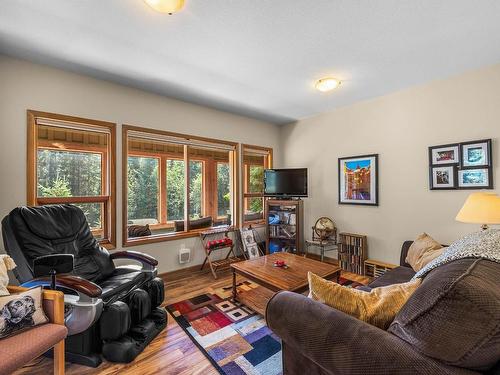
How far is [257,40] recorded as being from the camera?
2189 millimetres

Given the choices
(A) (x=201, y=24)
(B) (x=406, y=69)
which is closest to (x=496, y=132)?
(B) (x=406, y=69)

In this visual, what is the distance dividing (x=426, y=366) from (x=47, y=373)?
7.60 ft

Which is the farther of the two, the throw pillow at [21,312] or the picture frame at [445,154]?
the picture frame at [445,154]

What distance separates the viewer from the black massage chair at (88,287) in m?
1.70

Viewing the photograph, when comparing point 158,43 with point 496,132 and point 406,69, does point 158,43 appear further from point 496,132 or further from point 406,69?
point 496,132

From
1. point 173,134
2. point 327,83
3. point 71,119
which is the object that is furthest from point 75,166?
point 327,83

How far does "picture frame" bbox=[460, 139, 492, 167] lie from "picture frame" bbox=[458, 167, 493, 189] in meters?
0.07

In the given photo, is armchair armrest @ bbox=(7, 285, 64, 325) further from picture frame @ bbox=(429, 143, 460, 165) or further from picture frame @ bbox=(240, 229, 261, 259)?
picture frame @ bbox=(429, 143, 460, 165)

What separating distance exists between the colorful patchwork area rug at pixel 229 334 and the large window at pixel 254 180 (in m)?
1.97

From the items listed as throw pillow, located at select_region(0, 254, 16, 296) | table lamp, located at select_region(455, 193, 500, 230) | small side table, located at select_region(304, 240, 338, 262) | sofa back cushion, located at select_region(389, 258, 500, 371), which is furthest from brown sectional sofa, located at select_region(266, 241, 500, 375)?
small side table, located at select_region(304, 240, 338, 262)

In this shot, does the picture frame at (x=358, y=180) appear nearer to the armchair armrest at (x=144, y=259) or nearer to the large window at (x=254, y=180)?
the large window at (x=254, y=180)

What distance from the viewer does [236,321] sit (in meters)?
2.33

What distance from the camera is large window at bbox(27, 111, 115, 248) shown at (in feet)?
8.50

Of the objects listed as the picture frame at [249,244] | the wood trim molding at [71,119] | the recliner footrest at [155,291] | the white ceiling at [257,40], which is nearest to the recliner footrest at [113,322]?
the recliner footrest at [155,291]
